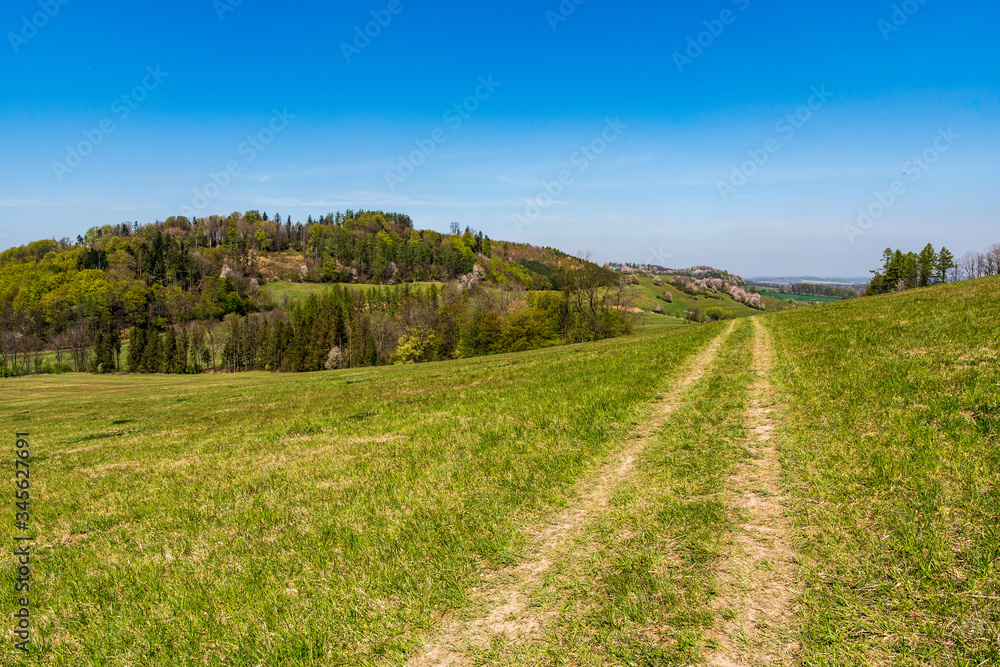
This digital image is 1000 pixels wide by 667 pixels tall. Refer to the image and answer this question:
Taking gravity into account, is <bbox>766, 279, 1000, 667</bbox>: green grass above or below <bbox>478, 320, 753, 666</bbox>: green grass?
above

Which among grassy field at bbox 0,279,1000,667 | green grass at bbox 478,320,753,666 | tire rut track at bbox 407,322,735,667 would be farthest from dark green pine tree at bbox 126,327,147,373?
green grass at bbox 478,320,753,666

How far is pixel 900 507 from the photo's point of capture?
5809 millimetres

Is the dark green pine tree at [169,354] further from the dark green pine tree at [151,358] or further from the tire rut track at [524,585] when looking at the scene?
the tire rut track at [524,585]

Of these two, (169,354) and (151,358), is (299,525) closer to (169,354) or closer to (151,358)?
(169,354)

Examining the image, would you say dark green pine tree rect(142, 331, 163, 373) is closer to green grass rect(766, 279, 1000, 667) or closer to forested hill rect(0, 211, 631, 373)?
forested hill rect(0, 211, 631, 373)

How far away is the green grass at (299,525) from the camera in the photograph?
5105 millimetres

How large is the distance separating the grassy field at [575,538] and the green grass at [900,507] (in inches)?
1.2

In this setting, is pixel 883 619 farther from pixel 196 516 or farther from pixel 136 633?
pixel 196 516

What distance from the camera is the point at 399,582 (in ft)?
18.8

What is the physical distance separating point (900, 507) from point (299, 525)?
9.29 meters

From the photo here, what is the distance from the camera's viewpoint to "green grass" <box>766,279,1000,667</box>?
3912mm

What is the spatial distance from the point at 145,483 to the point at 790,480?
49.0 feet

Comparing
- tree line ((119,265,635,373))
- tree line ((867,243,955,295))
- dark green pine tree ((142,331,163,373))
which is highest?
tree line ((867,243,955,295))

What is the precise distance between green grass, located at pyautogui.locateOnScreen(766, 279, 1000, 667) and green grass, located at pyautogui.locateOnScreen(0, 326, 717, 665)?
3777 mm
